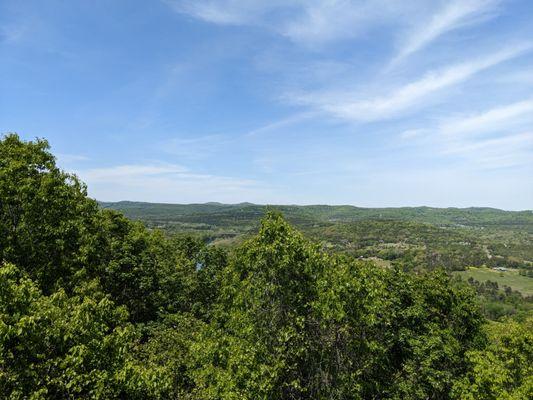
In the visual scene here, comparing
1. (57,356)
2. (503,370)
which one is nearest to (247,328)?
Answer: (57,356)

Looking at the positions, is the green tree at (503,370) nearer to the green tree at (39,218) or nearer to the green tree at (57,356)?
the green tree at (57,356)

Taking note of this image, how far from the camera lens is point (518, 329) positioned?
2923 centimetres

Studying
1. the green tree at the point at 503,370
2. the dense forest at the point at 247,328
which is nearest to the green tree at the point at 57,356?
the dense forest at the point at 247,328

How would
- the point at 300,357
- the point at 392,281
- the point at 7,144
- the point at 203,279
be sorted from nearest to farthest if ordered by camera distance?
the point at 300,357 → the point at 7,144 → the point at 392,281 → the point at 203,279

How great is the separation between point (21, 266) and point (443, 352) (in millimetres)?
32553

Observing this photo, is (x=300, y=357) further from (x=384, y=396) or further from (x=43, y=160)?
(x=43, y=160)

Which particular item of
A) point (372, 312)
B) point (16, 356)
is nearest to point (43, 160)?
point (16, 356)

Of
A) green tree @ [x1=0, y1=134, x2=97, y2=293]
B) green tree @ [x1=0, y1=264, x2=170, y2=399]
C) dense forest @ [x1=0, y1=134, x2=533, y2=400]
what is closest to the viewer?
green tree @ [x1=0, y1=264, x2=170, y2=399]

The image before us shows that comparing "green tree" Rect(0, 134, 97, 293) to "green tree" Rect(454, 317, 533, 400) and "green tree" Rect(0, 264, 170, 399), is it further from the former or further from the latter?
"green tree" Rect(454, 317, 533, 400)

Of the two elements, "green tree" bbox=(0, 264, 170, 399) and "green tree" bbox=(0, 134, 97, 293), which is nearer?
"green tree" bbox=(0, 264, 170, 399)

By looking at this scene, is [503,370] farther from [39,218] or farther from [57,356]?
[39,218]

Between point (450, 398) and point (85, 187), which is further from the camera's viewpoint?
point (85, 187)

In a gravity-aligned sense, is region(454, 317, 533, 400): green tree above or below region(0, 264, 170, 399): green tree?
below

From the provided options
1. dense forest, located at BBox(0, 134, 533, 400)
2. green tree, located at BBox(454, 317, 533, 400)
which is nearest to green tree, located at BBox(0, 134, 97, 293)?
dense forest, located at BBox(0, 134, 533, 400)
